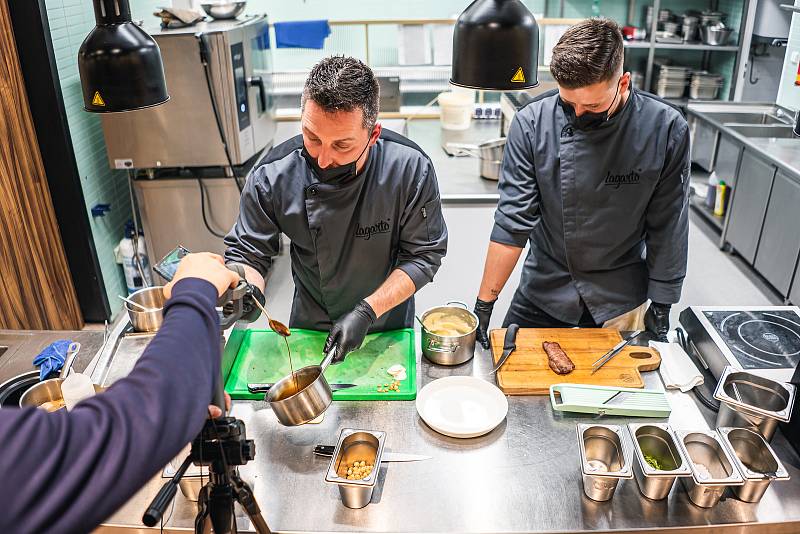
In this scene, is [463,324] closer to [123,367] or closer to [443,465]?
[443,465]

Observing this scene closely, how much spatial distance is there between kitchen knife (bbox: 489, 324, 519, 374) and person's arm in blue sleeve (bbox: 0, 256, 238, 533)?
3.39ft

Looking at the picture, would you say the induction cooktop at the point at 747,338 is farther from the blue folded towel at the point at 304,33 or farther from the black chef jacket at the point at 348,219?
the blue folded towel at the point at 304,33

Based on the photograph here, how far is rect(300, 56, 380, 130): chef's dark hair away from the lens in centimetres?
166

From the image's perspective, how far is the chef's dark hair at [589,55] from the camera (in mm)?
1824

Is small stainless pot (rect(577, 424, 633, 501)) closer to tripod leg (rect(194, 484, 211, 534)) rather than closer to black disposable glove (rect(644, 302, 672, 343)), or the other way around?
black disposable glove (rect(644, 302, 672, 343))

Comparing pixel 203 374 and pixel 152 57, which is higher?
pixel 152 57

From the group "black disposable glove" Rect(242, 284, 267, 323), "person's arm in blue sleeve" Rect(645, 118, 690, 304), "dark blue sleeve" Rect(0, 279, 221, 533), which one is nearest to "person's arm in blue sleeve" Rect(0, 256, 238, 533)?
"dark blue sleeve" Rect(0, 279, 221, 533)

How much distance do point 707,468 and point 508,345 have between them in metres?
0.61

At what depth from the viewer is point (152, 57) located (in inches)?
70.1

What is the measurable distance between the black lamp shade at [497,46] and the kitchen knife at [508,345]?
0.73 metres

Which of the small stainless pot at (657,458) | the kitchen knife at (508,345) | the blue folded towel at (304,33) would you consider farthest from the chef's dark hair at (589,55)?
the blue folded towel at (304,33)

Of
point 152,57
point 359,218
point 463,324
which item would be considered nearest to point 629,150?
point 463,324

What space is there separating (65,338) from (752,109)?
17.0 ft

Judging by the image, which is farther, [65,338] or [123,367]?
[65,338]
